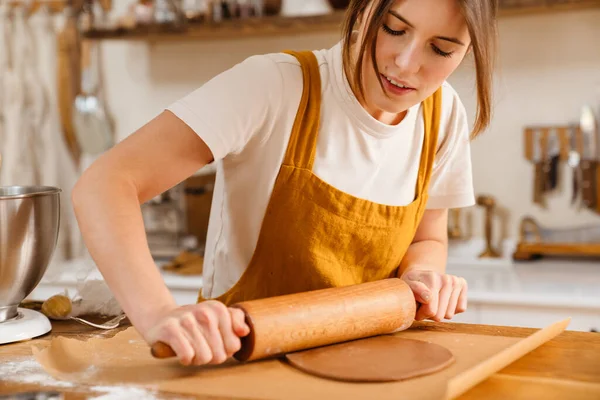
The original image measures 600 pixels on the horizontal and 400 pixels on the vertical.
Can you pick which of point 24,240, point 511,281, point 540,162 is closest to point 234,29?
point 540,162

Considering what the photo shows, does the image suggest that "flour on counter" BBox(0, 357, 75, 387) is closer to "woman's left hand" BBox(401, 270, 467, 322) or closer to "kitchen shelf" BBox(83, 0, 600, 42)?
"woman's left hand" BBox(401, 270, 467, 322)

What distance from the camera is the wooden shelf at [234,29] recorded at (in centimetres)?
238

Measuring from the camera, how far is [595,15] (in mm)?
2322

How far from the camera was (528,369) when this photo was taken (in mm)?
832

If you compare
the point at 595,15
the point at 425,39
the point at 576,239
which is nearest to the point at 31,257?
the point at 425,39

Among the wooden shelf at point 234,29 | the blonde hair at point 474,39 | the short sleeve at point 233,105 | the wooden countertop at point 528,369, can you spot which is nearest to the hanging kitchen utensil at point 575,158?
the wooden shelf at point 234,29

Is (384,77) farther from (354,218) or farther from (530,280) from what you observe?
(530,280)

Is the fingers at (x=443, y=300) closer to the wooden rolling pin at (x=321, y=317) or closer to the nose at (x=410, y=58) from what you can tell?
the wooden rolling pin at (x=321, y=317)

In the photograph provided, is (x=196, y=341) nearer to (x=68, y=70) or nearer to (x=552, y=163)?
(x=552, y=163)

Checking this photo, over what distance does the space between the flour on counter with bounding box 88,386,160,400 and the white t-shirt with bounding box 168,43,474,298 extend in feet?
1.08

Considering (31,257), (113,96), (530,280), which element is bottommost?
(530,280)

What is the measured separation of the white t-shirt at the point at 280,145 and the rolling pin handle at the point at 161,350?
0.28 m

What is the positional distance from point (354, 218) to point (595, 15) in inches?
64.4

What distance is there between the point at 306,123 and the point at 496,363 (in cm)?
45
